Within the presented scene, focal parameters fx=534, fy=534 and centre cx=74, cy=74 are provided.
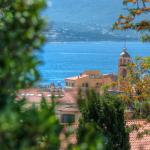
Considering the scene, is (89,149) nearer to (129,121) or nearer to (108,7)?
(129,121)

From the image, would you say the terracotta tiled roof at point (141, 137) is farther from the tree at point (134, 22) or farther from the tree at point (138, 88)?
the tree at point (134, 22)

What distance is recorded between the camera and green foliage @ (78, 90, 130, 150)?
892 centimetres

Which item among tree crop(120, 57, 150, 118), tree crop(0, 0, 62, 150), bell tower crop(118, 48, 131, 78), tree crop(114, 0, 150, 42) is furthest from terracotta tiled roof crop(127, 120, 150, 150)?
tree crop(0, 0, 62, 150)

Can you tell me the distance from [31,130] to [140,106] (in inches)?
327

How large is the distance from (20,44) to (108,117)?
A: 7.35 metres

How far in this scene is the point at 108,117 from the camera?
29.7 feet

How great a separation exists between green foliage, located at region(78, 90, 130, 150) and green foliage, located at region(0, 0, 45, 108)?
7006mm

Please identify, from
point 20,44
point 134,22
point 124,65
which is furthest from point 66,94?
point 20,44

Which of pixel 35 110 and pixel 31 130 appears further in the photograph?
pixel 35 110

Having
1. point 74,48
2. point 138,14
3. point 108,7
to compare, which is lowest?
point 74,48

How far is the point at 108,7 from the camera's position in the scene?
649 feet

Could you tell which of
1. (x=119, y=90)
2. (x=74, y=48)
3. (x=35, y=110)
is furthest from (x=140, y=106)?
(x=74, y=48)

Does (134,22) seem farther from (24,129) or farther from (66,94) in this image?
(24,129)

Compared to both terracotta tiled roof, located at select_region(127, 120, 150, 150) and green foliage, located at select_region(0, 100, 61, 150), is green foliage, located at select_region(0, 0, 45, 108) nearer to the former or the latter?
green foliage, located at select_region(0, 100, 61, 150)
